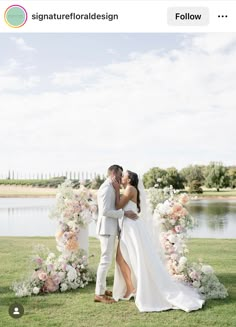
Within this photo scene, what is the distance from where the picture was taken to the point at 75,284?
25.5 ft

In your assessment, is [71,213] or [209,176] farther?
[209,176]

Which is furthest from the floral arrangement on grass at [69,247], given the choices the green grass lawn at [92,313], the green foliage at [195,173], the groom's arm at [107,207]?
the green foliage at [195,173]

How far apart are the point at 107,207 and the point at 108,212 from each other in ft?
0.26

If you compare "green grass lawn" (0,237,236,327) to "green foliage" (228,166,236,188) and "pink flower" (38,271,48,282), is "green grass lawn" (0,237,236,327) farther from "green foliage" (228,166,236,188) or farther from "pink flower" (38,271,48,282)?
"green foliage" (228,166,236,188)

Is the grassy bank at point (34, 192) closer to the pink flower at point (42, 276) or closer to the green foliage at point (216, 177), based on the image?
the green foliage at point (216, 177)

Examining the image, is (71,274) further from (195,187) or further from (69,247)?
(195,187)

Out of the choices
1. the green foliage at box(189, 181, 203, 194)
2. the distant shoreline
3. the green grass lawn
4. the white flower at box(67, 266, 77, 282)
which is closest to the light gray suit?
the green grass lawn

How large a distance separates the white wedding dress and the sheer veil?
0.29 metres

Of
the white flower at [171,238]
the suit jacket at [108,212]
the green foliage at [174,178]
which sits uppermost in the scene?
the green foliage at [174,178]

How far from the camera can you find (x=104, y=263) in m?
7.12

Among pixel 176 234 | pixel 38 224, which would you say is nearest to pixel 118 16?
pixel 176 234

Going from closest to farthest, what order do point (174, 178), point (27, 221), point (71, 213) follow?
1. point (71, 213)
2. point (27, 221)
3. point (174, 178)

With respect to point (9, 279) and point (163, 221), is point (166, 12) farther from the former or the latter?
point (9, 279)

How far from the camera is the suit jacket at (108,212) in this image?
7.11 m
